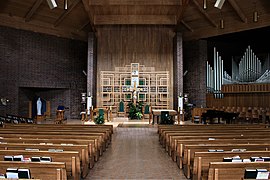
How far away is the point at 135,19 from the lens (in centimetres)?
1642

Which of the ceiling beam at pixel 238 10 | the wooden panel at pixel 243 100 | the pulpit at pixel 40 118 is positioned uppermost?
the ceiling beam at pixel 238 10

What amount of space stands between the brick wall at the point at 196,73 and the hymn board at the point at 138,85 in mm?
1371

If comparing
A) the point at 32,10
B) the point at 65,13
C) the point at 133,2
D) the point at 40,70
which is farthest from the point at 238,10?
the point at 40,70

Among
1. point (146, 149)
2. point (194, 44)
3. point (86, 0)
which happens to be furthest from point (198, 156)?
point (194, 44)

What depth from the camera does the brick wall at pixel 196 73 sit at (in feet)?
55.7

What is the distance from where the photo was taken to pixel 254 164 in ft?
10.5

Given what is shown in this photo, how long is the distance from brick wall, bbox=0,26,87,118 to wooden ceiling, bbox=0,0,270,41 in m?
0.58

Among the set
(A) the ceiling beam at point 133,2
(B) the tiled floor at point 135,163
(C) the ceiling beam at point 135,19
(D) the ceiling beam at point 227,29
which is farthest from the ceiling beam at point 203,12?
(B) the tiled floor at point 135,163

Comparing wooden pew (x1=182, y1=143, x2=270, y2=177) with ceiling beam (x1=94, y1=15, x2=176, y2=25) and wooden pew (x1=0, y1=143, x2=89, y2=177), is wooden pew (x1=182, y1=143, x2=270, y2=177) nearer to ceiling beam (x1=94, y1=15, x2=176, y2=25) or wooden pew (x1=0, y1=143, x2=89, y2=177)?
wooden pew (x1=0, y1=143, x2=89, y2=177)

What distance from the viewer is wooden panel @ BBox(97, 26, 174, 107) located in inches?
687

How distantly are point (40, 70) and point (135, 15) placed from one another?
19.2ft

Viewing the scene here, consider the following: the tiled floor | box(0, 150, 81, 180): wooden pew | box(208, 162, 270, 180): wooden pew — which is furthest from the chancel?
box(208, 162, 270, 180): wooden pew

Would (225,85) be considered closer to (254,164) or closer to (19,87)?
(19,87)

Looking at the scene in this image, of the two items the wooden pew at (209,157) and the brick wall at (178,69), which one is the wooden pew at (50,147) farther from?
the brick wall at (178,69)
